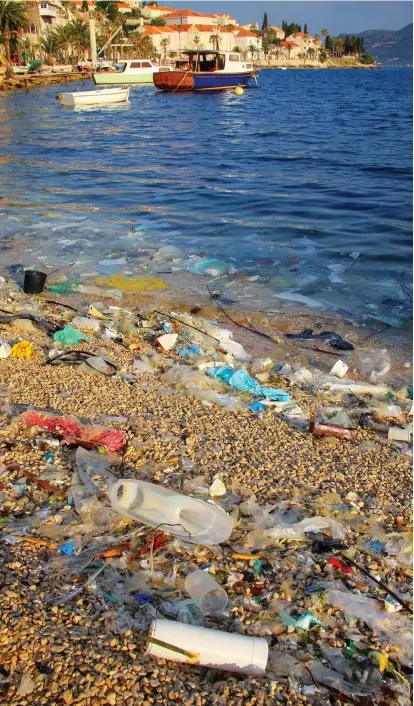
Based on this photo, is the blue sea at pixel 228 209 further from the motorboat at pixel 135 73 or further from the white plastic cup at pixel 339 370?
the motorboat at pixel 135 73

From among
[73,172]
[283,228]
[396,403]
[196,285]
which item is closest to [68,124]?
[73,172]

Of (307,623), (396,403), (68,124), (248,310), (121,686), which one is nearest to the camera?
(121,686)

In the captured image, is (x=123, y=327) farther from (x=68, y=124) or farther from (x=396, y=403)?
(x=68, y=124)

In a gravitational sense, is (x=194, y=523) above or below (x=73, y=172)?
below

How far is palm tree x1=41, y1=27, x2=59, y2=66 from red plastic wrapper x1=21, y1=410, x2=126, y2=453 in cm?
7731

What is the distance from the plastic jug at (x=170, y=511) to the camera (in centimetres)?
285

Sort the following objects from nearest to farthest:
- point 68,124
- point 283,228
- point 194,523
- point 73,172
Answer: point 194,523, point 283,228, point 73,172, point 68,124

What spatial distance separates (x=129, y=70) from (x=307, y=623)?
183ft

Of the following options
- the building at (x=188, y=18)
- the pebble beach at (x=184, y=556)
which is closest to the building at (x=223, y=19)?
the building at (x=188, y=18)

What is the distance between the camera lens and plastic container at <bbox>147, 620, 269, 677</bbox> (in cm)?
211

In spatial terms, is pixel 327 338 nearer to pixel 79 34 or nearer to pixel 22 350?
pixel 22 350

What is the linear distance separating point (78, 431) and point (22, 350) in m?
1.59

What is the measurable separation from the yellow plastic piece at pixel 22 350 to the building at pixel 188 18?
12091cm

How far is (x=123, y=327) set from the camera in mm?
5816
